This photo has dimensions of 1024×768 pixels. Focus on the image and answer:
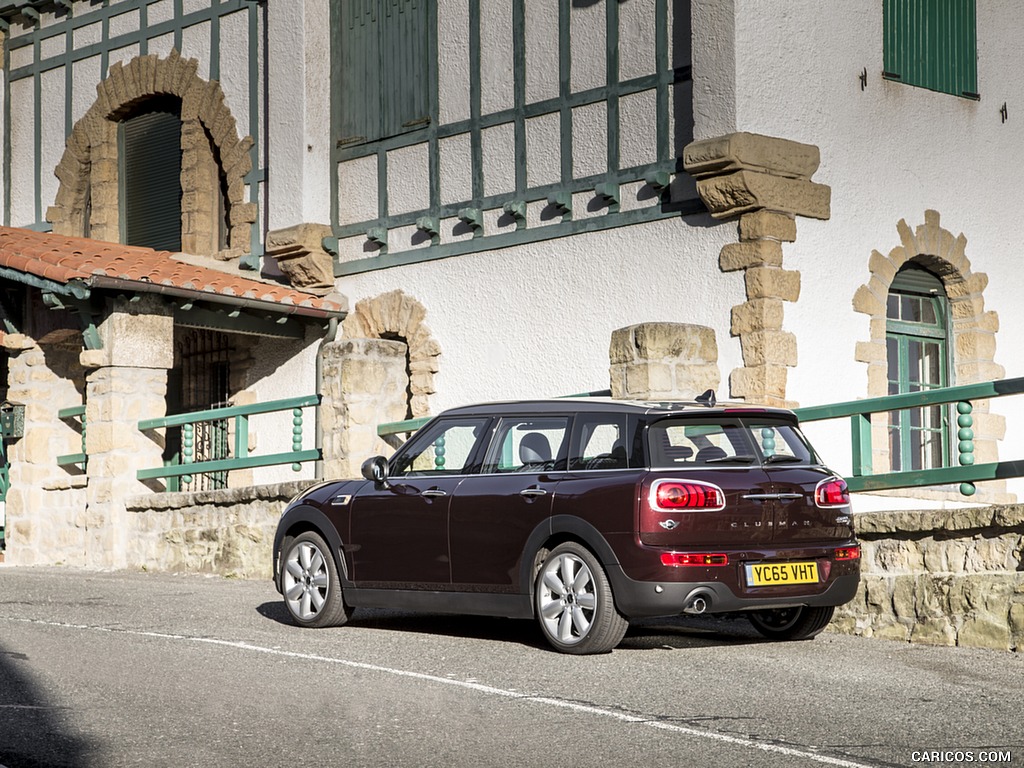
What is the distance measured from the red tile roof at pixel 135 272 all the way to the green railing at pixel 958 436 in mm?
8017

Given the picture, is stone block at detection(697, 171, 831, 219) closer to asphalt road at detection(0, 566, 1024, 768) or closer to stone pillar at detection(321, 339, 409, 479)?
stone pillar at detection(321, 339, 409, 479)

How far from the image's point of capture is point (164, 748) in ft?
19.8

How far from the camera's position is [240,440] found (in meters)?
16.6

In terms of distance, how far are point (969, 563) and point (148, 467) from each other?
10.4 metres

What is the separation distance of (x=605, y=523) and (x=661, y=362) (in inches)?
141

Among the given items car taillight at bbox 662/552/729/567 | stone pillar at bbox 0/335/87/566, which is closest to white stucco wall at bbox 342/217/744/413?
stone pillar at bbox 0/335/87/566

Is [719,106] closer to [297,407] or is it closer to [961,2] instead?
[961,2]

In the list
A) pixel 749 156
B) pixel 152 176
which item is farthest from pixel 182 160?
pixel 749 156

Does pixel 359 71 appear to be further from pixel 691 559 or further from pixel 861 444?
pixel 691 559

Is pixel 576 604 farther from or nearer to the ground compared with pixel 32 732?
farther from the ground

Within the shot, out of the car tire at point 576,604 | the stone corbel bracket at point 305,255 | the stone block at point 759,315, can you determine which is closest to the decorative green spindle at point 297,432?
the stone corbel bracket at point 305,255

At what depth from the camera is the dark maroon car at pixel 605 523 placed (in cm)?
861

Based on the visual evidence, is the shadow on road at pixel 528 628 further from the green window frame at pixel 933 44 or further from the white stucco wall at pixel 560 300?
the green window frame at pixel 933 44

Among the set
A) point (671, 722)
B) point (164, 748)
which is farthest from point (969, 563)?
point (164, 748)
